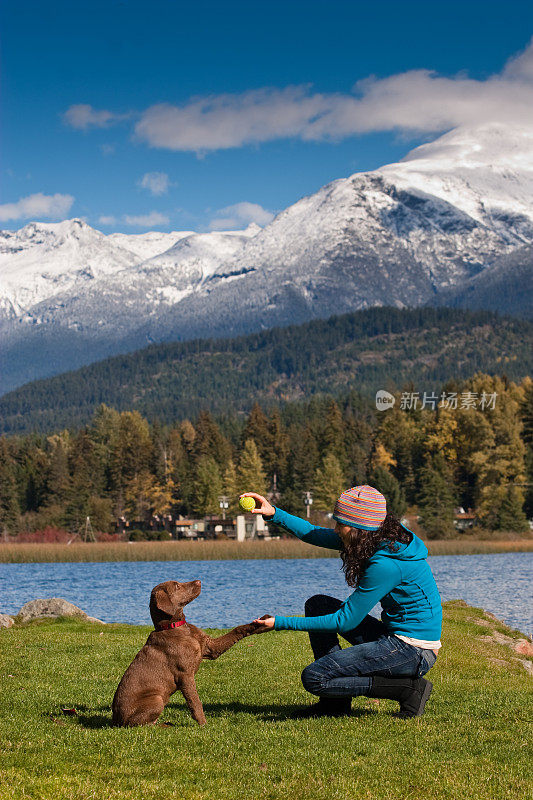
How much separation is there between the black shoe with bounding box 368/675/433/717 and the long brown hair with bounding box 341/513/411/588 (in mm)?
1216

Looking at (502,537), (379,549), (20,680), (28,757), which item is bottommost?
(502,537)

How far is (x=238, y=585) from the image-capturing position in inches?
1838

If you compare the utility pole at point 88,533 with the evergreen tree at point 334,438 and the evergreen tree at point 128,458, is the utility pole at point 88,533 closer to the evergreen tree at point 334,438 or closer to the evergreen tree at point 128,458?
the evergreen tree at point 128,458

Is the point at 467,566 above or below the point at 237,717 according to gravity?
below

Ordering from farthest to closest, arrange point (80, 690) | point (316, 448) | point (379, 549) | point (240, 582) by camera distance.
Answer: point (316, 448) → point (240, 582) → point (80, 690) → point (379, 549)

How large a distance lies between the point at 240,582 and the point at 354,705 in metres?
39.4

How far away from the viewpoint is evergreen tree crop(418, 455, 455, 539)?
85.1 m

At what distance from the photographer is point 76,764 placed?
7461mm

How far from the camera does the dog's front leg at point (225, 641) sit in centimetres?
866

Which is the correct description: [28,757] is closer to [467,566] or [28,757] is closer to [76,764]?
[76,764]

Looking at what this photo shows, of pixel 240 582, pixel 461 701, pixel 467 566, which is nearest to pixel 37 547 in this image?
pixel 240 582

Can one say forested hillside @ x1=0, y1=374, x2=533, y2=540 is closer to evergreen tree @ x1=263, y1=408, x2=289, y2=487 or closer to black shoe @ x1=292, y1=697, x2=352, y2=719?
evergreen tree @ x1=263, y1=408, x2=289, y2=487

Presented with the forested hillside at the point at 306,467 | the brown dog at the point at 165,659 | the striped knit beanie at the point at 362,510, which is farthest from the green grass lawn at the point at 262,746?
the forested hillside at the point at 306,467

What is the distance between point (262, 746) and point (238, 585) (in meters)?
39.1
